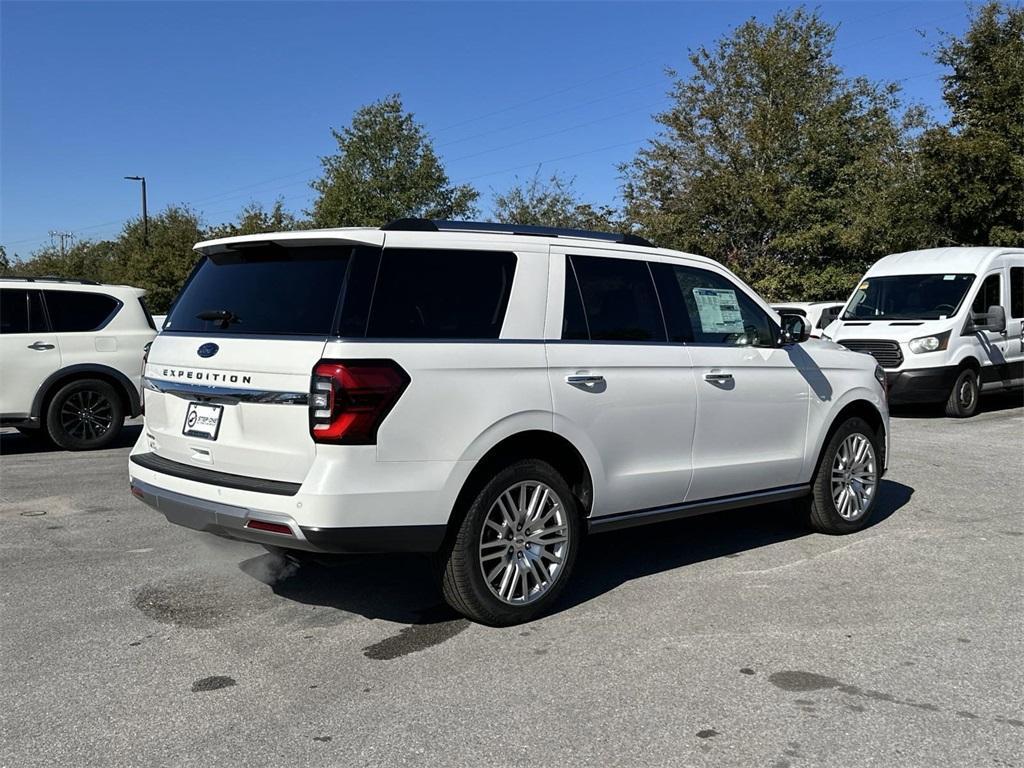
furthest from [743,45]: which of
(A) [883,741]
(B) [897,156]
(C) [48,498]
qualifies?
(A) [883,741]

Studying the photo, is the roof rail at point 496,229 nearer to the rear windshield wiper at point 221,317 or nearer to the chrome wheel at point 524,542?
the rear windshield wiper at point 221,317

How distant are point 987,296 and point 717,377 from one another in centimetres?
1018

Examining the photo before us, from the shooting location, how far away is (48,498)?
7.71 metres

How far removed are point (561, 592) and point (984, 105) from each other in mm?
19274

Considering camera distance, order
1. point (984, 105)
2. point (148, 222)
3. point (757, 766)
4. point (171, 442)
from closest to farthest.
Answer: point (757, 766), point (171, 442), point (984, 105), point (148, 222)

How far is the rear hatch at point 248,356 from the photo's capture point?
163 inches

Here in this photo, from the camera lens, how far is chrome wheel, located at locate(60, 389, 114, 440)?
10195 mm


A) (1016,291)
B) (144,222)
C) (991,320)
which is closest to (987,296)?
(991,320)

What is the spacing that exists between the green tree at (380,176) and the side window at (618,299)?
30.4 metres

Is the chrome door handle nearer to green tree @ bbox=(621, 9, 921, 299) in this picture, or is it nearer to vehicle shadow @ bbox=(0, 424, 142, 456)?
vehicle shadow @ bbox=(0, 424, 142, 456)

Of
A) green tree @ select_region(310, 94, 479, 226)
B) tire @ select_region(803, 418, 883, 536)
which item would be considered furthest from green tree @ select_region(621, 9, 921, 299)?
tire @ select_region(803, 418, 883, 536)

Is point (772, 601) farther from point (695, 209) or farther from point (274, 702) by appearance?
point (695, 209)

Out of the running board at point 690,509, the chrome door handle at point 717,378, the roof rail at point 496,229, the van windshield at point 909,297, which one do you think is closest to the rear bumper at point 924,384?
the van windshield at point 909,297

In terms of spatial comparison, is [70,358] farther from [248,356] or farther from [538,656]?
[538,656]
